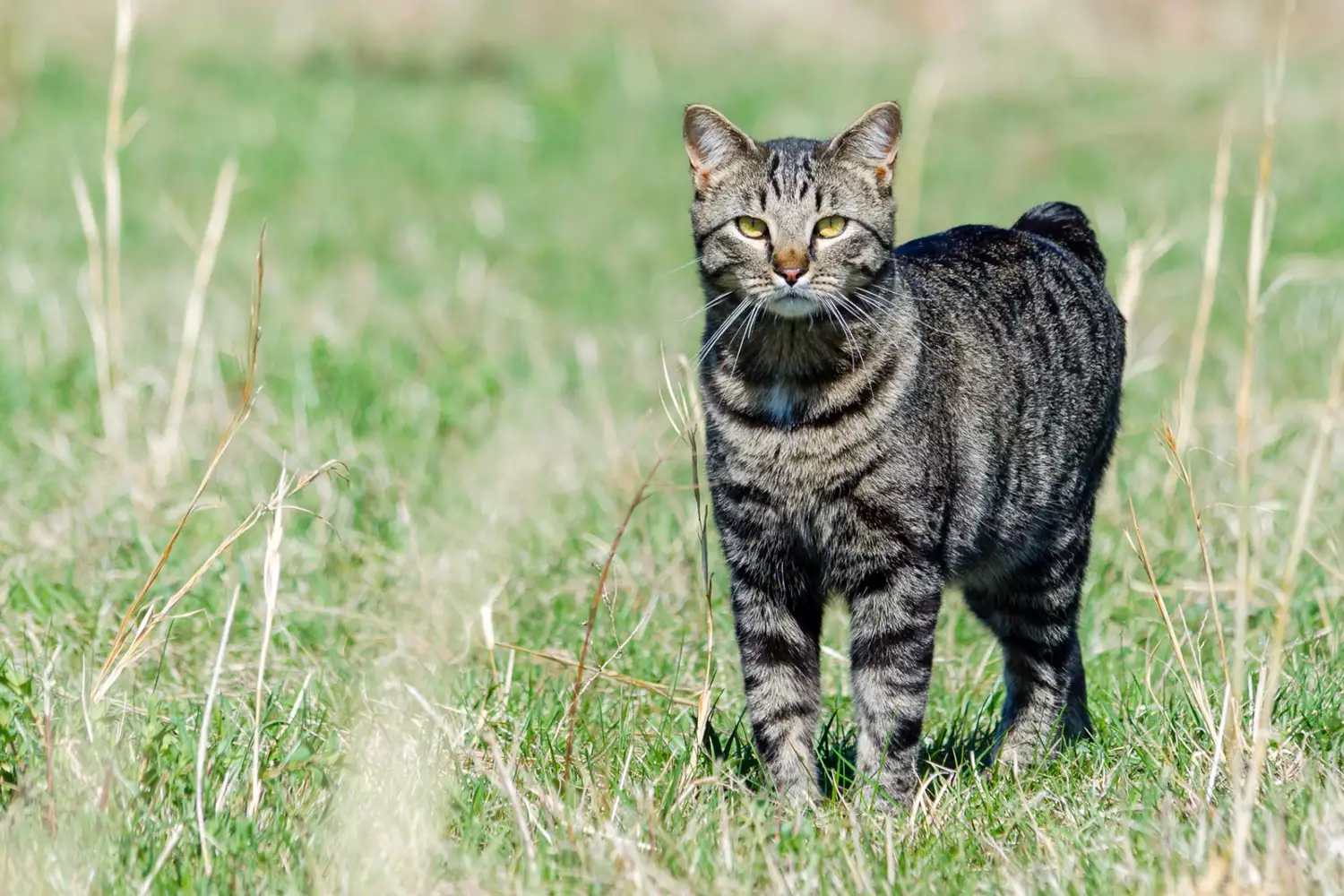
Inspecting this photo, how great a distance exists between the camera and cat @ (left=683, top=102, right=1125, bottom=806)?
3037 mm

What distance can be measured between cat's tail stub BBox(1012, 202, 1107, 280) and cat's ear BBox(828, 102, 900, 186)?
71cm

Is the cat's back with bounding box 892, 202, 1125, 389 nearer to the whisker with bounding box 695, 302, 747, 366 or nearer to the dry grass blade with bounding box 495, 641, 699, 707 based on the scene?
the whisker with bounding box 695, 302, 747, 366

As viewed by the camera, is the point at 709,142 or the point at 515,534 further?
the point at 515,534

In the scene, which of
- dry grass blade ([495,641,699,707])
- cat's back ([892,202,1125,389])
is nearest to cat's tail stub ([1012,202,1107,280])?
cat's back ([892,202,1125,389])

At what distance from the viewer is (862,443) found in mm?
3035

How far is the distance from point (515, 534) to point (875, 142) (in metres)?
1.65

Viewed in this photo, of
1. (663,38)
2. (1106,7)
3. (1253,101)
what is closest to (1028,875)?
(1253,101)

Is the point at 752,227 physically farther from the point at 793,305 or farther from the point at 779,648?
the point at 779,648

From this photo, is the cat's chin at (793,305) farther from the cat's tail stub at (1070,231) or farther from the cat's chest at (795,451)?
the cat's tail stub at (1070,231)

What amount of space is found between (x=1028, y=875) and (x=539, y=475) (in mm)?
2690

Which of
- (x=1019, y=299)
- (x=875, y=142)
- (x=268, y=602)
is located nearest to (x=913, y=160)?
(x=1019, y=299)

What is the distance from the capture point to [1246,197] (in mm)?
9000

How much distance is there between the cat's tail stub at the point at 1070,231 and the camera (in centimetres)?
390

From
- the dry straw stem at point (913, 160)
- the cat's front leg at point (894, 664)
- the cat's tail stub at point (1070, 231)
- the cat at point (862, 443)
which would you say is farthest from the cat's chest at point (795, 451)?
the dry straw stem at point (913, 160)
